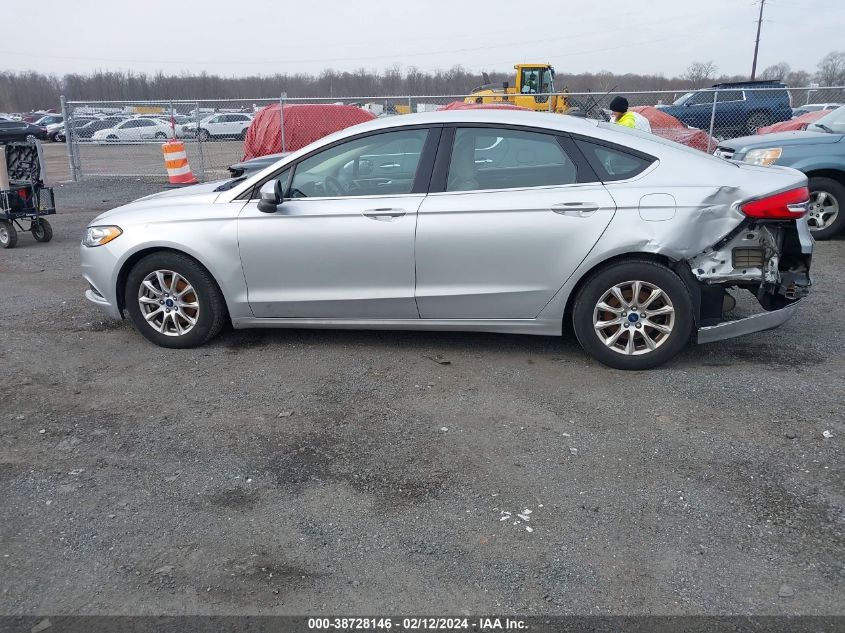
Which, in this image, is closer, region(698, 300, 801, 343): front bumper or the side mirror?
region(698, 300, 801, 343): front bumper

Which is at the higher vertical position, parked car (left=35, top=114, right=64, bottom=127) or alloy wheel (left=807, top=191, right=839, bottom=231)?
parked car (left=35, top=114, right=64, bottom=127)

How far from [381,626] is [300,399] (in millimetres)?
2139

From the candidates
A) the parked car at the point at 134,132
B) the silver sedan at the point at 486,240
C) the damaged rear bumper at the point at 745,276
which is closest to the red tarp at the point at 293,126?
the parked car at the point at 134,132

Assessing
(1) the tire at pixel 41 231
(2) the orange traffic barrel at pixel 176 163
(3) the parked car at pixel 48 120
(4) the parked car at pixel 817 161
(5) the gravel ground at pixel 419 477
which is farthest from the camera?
(3) the parked car at pixel 48 120

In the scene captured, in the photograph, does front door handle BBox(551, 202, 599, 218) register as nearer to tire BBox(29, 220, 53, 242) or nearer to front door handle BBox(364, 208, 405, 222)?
front door handle BBox(364, 208, 405, 222)

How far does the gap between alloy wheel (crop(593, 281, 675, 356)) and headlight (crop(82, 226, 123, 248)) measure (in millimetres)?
3538

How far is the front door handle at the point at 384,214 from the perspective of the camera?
194 inches

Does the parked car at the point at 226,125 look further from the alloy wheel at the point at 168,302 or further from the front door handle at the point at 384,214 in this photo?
the front door handle at the point at 384,214

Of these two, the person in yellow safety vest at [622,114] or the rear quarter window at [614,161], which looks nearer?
the rear quarter window at [614,161]

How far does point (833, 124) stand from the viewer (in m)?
9.80

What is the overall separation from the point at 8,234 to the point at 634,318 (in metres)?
8.57

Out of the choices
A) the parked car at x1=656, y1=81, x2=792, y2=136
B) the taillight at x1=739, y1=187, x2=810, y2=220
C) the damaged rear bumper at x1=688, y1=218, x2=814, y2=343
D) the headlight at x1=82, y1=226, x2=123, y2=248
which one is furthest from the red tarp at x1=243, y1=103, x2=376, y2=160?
the taillight at x1=739, y1=187, x2=810, y2=220

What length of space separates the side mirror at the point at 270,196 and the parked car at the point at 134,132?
51.3 feet

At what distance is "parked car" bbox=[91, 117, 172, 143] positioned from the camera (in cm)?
1942
